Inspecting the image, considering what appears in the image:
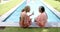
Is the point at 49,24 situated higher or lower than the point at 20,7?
lower

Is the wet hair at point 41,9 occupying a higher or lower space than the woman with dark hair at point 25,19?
higher

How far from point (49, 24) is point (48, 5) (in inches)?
6.0

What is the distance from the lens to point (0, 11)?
1080 millimetres

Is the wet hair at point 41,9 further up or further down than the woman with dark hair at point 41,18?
further up

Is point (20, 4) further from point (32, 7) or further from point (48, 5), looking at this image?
point (48, 5)

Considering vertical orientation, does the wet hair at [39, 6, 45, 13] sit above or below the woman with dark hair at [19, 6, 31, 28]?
above

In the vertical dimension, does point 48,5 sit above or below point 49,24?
above

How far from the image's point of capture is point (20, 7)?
42.4 inches

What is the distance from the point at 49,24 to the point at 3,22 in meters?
0.37

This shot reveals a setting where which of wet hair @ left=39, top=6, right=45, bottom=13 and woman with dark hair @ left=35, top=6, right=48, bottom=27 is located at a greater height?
wet hair @ left=39, top=6, right=45, bottom=13

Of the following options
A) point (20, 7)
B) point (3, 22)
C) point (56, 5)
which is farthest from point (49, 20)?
point (3, 22)

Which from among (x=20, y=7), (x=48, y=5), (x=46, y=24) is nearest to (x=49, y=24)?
(x=46, y=24)

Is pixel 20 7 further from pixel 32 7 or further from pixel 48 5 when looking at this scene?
pixel 48 5

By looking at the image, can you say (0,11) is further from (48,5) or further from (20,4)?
(48,5)
